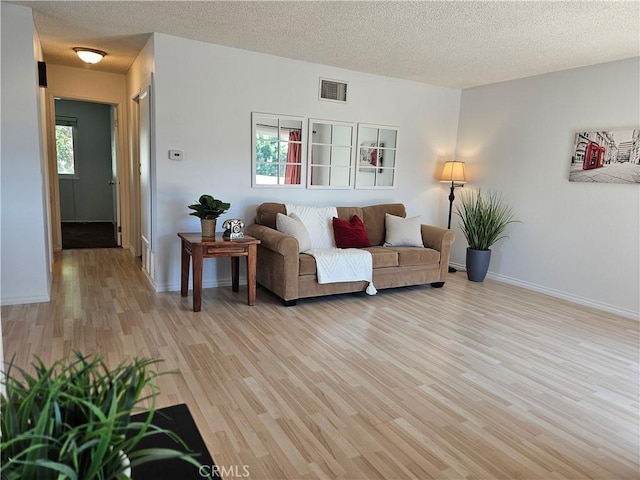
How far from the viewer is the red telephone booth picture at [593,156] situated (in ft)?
13.8

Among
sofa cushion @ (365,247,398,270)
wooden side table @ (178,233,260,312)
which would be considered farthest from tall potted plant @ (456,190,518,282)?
wooden side table @ (178,233,260,312)

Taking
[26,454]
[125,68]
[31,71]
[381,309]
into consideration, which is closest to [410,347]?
[381,309]

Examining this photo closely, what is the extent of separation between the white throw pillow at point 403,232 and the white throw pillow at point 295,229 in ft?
3.50

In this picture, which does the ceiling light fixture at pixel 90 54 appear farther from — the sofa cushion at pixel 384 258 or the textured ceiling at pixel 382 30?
the sofa cushion at pixel 384 258

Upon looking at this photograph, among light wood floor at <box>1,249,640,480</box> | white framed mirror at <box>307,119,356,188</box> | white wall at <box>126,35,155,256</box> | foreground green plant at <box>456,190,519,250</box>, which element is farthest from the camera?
foreground green plant at <box>456,190,519,250</box>

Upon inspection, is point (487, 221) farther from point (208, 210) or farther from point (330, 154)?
point (208, 210)

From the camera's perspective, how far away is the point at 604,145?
4.16 meters

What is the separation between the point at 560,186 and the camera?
4.58 metres

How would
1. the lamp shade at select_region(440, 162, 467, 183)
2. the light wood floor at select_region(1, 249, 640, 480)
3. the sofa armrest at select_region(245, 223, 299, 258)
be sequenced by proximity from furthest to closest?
the lamp shade at select_region(440, 162, 467, 183) → the sofa armrest at select_region(245, 223, 299, 258) → the light wood floor at select_region(1, 249, 640, 480)

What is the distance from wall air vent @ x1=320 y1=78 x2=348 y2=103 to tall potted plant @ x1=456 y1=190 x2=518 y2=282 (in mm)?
2114

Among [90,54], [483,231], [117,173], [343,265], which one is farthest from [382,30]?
[117,173]

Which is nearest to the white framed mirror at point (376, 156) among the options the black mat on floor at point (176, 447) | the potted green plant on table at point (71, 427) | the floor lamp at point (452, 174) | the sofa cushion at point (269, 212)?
the floor lamp at point (452, 174)

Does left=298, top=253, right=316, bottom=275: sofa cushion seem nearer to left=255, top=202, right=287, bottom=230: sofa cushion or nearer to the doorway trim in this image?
left=255, top=202, right=287, bottom=230: sofa cushion

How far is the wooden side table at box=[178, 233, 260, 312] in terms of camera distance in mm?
3572
